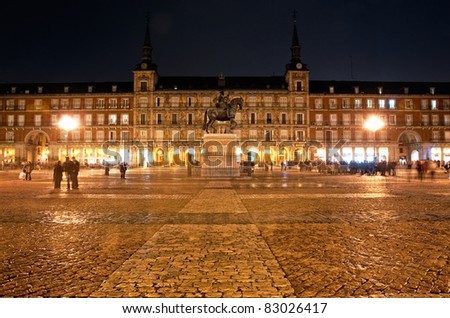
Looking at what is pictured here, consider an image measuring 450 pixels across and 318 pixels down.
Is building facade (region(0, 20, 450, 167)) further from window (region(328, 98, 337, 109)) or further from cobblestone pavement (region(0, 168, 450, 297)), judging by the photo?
cobblestone pavement (region(0, 168, 450, 297))

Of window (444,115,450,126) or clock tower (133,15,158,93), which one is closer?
clock tower (133,15,158,93)

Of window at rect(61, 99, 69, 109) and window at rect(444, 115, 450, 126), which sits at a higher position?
window at rect(61, 99, 69, 109)

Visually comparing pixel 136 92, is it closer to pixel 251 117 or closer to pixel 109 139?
pixel 109 139

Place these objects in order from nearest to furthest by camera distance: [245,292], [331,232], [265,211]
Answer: [245,292] → [331,232] → [265,211]

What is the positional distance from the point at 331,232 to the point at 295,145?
183 ft

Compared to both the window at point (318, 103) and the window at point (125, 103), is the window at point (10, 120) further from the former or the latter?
the window at point (318, 103)

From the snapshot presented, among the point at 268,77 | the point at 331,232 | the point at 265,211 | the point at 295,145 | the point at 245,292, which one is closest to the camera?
the point at 245,292

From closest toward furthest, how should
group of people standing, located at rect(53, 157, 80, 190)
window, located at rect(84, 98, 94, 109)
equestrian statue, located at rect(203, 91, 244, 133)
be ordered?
group of people standing, located at rect(53, 157, 80, 190)
equestrian statue, located at rect(203, 91, 244, 133)
window, located at rect(84, 98, 94, 109)

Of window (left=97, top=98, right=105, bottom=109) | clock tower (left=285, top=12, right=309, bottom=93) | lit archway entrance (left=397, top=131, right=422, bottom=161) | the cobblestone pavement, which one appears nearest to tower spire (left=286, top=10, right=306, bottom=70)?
clock tower (left=285, top=12, right=309, bottom=93)

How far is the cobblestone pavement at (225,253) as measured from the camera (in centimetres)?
332

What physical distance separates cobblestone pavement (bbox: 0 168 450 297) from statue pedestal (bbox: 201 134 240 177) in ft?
50.9

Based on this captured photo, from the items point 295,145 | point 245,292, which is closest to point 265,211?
point 245,292

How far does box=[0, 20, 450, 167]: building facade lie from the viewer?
60.7 m
